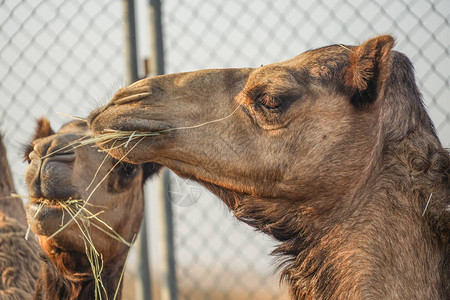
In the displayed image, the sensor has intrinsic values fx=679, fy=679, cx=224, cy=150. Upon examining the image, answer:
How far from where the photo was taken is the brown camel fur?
3.41 m

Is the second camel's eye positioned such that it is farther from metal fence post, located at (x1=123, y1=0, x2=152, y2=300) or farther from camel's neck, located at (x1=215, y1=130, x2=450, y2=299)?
metal fence post, located at (x1=123, y1=0, x2=152, y2=300)

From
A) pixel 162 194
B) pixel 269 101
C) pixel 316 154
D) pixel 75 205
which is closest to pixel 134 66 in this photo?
pixel 162 194

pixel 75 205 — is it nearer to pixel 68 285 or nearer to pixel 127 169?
pixel 127 169

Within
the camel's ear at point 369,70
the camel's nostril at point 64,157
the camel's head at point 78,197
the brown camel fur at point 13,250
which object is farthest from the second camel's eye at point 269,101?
the brown camel fur at point 13,250

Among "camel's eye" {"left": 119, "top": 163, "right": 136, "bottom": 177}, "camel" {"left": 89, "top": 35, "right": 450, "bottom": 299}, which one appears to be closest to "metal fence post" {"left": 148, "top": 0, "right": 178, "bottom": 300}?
"camel's eye" {"left": 119, "top": 163, "right": 136, "bottom": 177}

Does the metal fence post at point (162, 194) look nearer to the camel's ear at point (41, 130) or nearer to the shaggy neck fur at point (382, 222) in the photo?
the camel's ear at point (41, 130)

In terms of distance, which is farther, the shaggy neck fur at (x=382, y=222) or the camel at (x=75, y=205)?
the camel at (x=75, y=205)

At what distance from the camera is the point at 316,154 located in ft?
7.39

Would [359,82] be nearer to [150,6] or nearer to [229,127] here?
[229,127]

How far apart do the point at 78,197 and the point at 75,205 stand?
0.04 m

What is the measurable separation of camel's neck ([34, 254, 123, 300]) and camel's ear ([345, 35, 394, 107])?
137cm

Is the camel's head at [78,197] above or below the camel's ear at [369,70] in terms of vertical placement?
below

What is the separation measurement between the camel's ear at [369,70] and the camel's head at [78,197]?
3.13ft

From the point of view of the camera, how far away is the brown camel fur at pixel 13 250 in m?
3.41
